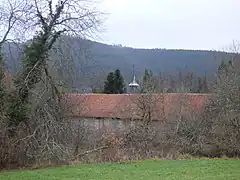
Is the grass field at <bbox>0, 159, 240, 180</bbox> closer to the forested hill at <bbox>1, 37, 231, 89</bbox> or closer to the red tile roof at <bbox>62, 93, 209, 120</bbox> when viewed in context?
the red tile roof at <bbox>62, 93, 209, 120</bbox>

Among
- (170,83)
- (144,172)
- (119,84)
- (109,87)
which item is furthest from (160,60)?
(144,172)

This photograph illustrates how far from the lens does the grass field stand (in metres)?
13.1

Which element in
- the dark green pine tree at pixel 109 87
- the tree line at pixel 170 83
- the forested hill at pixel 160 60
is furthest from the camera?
the dark green pine tree at pixel 109 87

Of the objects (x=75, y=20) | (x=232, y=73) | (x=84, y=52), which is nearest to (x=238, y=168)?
(x=84, y=52)

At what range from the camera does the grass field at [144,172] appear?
1309 centimetres

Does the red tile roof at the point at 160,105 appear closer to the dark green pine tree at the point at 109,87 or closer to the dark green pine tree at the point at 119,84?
the dark green pine tree at the point at 119,84

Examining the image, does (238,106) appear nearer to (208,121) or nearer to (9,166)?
(208,121)

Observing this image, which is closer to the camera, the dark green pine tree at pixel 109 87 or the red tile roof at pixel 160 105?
the red tile roof at pixel 160 105

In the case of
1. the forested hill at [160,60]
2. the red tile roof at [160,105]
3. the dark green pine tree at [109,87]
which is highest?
the forested hill at [160,60]

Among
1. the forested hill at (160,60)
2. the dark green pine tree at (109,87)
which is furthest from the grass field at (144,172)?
the dark green pine tree at (109,87)

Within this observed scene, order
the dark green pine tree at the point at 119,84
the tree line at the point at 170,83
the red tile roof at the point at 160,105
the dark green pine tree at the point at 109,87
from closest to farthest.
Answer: the red tile roof at the point at 160,105
the tree line at the point at 170,83
the dark green pine tree at the point at 119,84
the dark green pine tree at the point at 109,87

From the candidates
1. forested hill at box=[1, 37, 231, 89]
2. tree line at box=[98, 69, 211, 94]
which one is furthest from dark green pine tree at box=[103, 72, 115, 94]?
forested hill at box=[1, 37, 231, 89]

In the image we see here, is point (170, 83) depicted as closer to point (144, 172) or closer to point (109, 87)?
point (109, 87)

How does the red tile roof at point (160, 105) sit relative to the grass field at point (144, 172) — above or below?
above
